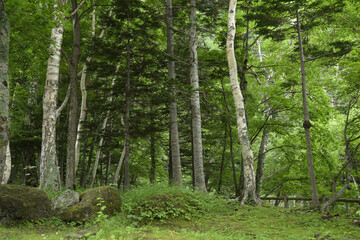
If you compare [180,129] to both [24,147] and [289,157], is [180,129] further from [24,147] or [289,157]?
[24,147]

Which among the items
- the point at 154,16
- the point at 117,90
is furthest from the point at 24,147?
the point at 154,16

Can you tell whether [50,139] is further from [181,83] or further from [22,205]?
[181,83]

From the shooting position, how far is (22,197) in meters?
6.20

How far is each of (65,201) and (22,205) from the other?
3.76ft

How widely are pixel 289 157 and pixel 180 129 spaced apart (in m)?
6.91

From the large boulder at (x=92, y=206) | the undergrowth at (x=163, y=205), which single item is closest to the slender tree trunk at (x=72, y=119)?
the large boulder at (x=92, y=206)

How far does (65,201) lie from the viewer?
7.03m

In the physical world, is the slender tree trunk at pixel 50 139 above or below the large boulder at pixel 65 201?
above

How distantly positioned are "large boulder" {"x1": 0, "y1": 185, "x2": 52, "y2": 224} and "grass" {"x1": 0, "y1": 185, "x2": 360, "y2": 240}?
11.7 inches

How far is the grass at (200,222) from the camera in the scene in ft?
17.3

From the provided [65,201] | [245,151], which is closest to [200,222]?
[245,151]

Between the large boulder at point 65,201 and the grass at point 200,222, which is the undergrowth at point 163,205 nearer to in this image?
the grass at point 200,222

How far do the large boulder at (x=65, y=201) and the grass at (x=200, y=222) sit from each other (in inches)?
20.8

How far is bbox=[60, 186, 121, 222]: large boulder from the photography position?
252 inches
